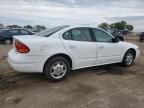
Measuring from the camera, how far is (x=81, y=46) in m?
5.28

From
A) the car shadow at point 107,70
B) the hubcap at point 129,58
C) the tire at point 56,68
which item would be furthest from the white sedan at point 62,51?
the hubcap at point 129,58

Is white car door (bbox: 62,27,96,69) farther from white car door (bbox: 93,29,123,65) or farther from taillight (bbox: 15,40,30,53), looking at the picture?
taillight (bbox: 15,40,30,53)

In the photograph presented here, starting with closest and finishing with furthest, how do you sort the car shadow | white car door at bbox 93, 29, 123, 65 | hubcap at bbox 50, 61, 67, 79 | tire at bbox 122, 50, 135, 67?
1. hubcap at bbox 50, 61, 67, 79
2. white car door at bbox 93, 29, 123, 65
3. the car shadow
4. tire at bbox 122, 50, 135, 67

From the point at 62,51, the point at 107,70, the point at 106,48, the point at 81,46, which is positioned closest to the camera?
the point at 62,51

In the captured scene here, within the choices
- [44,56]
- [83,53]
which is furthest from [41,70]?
[83,53]

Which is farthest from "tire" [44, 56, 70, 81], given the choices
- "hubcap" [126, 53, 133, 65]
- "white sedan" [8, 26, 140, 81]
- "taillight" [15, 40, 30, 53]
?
"hubcap" [126, 53, 133, 65]

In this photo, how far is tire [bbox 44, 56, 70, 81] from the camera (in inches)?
190

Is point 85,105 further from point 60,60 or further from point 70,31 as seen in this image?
point 70,31

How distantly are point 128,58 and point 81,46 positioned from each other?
239cm

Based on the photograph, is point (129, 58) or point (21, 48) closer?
point (21, 48)

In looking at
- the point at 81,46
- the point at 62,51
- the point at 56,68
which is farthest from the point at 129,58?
the point at 56,68

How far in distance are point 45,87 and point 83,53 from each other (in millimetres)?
1476

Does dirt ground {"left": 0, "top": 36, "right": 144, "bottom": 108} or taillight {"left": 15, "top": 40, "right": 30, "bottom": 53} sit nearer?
dirt ground {"left": 0, "top": 36, "right": 144, "bottom": 108}

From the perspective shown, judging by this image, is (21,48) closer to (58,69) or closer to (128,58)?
(58,69)
